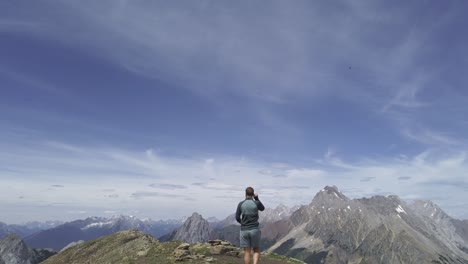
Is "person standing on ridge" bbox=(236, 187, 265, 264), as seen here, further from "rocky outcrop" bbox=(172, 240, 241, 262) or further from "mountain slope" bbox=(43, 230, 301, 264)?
"rocky outcrop" bbox=(172, 240, 241, 262)

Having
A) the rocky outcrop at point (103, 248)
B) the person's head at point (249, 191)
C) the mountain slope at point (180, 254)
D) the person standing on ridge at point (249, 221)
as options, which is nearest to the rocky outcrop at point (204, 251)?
the mountain slope at point (180, 254)

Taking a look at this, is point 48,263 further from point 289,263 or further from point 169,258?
point 289,263

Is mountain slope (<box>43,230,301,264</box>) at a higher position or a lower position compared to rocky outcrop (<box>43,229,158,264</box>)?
higher

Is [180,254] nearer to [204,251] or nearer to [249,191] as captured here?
[204,251]

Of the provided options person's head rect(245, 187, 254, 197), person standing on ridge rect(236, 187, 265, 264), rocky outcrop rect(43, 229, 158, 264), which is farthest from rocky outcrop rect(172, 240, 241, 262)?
person's head rect(245, 187, 254, 197)

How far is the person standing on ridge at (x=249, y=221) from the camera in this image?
77.4 ft

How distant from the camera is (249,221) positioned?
23.6 meters

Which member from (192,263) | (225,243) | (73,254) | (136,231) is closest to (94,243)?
(73,254)

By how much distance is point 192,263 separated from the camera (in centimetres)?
3453

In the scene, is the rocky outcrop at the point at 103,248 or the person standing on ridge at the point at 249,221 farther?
the rocky outcrop at the point at 103,248

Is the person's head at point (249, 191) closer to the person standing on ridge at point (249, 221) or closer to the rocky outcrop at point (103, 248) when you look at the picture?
the person standing on ridge at point (249, 221)

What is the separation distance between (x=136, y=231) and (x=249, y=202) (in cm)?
5352

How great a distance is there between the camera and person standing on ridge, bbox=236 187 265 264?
77.4 feet

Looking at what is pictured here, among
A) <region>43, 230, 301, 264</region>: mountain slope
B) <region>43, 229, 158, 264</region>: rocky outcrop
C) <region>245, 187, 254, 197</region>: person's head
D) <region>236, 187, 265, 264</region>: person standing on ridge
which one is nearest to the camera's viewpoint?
<region>236, 187, 265, 264</region>: person standing on ridge
